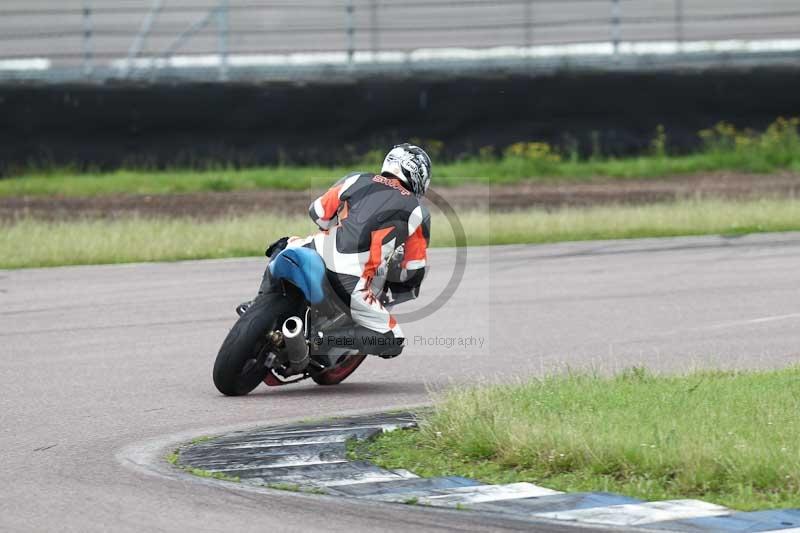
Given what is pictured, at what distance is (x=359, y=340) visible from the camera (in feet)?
35.1

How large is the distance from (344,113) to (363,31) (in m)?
2.33

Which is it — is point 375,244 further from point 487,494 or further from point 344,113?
point 344,113

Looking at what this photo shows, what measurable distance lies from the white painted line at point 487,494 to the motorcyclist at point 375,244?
10.9ft

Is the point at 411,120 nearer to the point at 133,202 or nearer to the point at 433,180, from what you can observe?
the point at 433,180

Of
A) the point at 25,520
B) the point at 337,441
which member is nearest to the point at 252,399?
the point at 337,441

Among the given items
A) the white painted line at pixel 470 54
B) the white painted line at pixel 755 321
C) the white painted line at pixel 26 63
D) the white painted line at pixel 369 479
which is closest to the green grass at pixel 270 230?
the white painted line at pixel 470 54

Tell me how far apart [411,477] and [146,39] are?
21.4 meters

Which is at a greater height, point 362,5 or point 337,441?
point 362,5

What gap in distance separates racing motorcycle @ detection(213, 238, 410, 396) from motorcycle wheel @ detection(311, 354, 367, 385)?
0.25 m

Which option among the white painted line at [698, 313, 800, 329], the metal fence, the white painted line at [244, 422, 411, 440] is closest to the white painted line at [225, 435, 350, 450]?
the white painted line at [244, 422, 411, 440]

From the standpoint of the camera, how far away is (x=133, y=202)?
82.7 feet

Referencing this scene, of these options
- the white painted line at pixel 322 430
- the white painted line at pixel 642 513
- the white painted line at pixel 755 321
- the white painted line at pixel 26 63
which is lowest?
the white painted line at pixel 642 513

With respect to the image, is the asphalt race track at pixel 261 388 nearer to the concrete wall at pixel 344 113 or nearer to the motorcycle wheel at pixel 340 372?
the motorcycle wheel at pixel 340 372

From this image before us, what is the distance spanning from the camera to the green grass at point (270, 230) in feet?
65.3
